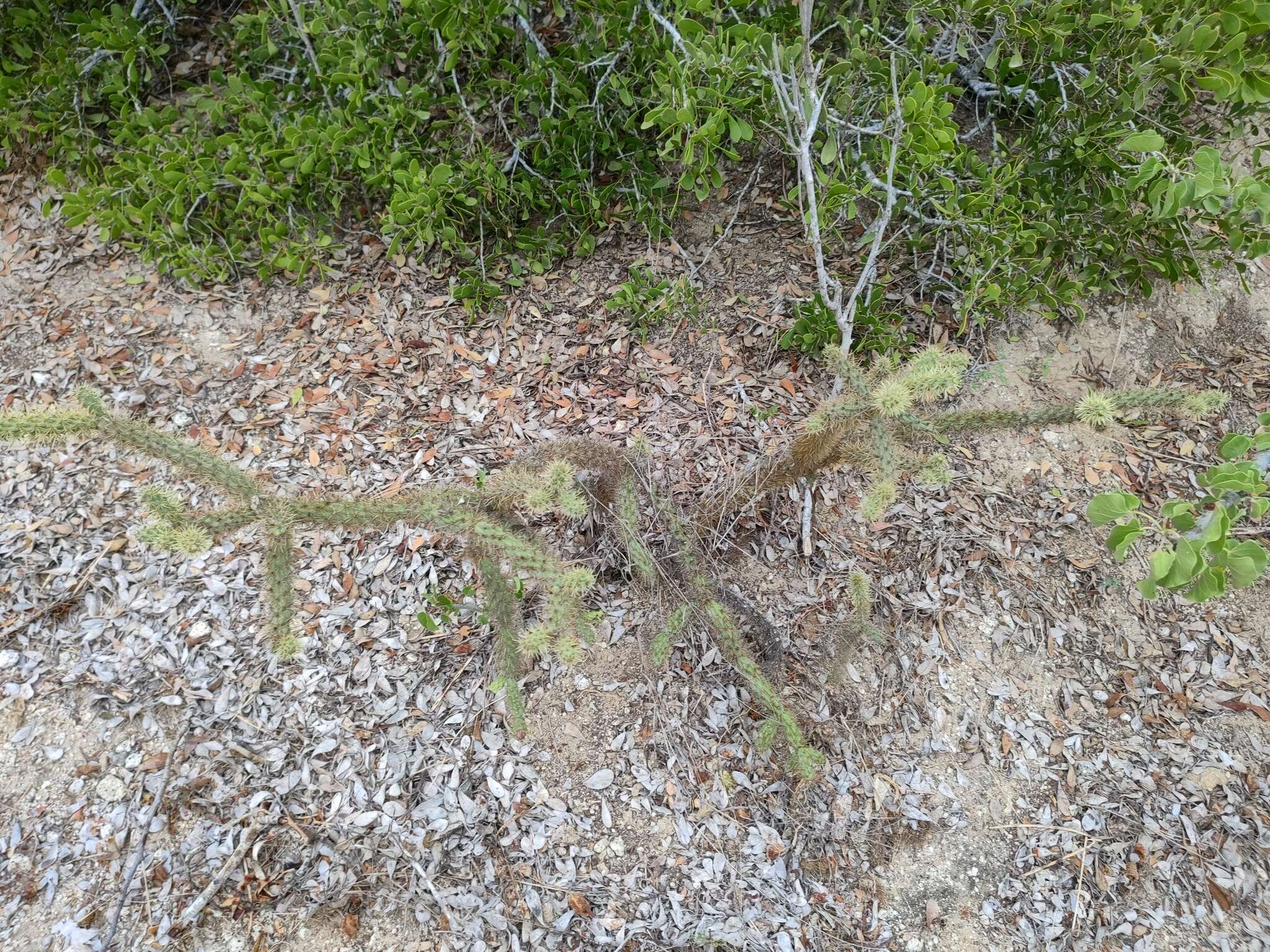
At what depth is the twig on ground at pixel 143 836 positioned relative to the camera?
2189 millimetres

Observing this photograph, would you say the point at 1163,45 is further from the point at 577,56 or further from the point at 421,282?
the point at 421,282

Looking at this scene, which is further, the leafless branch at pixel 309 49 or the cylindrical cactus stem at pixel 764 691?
the leafless branch at pixel 309 49

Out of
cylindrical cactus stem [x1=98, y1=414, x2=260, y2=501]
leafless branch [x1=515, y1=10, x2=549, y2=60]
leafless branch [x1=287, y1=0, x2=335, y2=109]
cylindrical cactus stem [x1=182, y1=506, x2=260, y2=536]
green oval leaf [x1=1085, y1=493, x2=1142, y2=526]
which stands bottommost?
cylindrical cactus stem [x1=182, y1=506, x2=260, y2=536]

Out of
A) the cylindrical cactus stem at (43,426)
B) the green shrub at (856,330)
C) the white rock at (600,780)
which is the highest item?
the green shrub at (856,330)

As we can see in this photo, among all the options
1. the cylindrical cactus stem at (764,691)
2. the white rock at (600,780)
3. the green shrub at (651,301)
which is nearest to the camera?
the cylindrical cactus stem at (764,691)

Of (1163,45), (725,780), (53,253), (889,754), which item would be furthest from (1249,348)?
(53,253)

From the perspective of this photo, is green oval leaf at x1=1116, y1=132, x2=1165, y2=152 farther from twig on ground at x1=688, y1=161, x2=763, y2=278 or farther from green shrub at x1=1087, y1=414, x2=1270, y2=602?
twig on ground at x1=688, y1=161, x2=763, y2=278

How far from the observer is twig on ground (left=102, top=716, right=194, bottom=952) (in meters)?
2.19

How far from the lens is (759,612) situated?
2760 mm

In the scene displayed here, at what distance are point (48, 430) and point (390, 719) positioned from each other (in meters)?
1.33

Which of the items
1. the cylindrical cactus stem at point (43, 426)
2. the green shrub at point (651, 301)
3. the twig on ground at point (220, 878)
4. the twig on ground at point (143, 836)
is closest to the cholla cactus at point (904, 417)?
the green shrub at point (651, 301)

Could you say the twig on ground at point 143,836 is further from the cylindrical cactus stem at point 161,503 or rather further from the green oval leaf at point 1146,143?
the green oval leaf at point 1146,143

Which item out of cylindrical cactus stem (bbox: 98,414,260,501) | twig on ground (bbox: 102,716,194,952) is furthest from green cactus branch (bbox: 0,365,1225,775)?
twig on ground (bbox: 102,716,194,952)

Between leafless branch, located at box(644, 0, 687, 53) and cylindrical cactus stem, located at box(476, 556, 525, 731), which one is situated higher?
leafless branch, located at box(644, 0, 687, 53)
